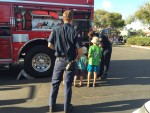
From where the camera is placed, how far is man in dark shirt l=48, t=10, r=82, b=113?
5340 mm

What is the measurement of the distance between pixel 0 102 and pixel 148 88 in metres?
3.82

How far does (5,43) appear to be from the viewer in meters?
8.60

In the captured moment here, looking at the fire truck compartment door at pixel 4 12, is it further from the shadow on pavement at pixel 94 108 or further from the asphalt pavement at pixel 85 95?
the shadow on pavement at pixel 94 108

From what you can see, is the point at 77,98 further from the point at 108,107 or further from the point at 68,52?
the point at 68,52

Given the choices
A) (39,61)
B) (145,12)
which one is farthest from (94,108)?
(145,12)

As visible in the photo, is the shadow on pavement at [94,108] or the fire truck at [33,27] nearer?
the shadow on pavement at [94,108]

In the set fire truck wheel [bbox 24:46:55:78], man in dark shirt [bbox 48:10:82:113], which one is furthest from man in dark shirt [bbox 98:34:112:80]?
→ man in dark shirt [bbox 48:10:82:113]

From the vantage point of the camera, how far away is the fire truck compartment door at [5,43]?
8.52 meters

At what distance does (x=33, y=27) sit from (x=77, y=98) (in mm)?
3141

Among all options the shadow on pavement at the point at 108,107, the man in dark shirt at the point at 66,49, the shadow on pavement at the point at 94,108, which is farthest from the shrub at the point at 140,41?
the man in dark shirt at the point at 66,49

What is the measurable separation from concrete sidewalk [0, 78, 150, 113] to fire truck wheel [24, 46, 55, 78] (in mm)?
593

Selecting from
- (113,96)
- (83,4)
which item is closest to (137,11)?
(83,4)

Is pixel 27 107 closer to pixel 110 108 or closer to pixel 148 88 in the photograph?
pixel 110 108

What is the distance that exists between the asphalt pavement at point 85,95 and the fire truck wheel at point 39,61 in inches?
10.4
